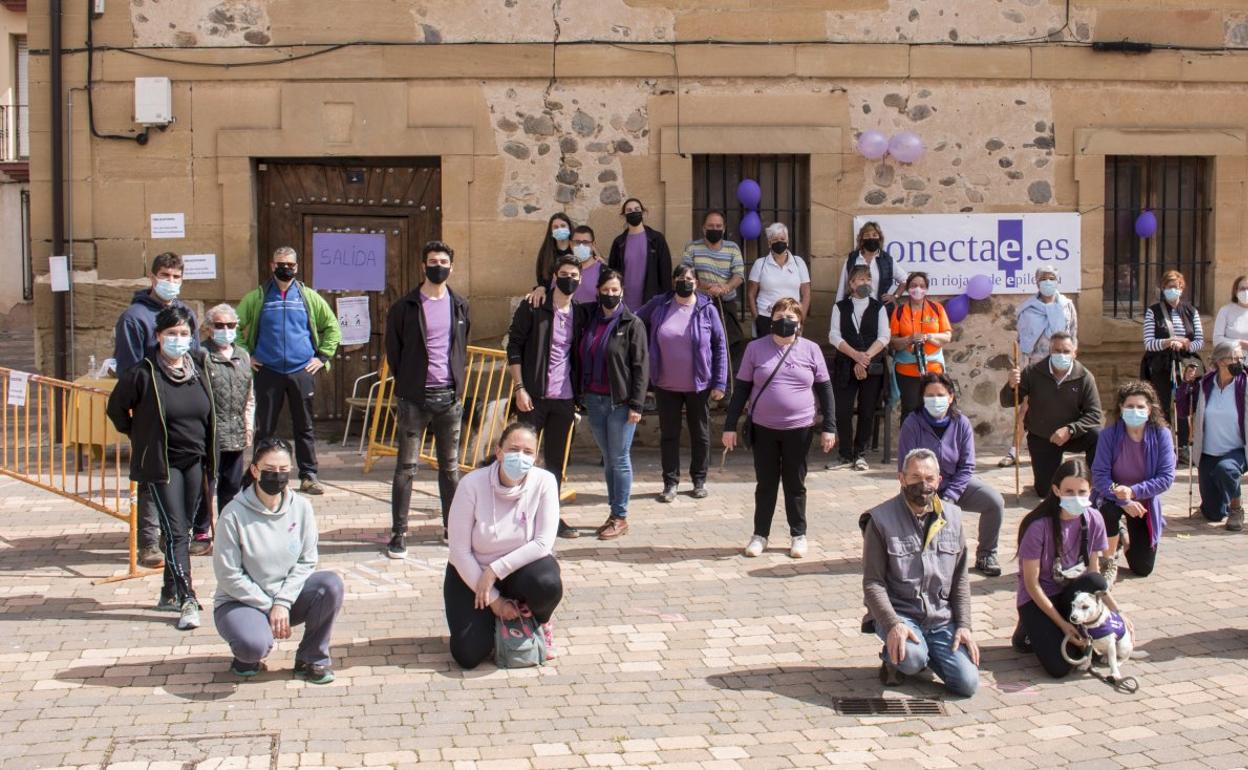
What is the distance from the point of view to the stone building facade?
41.3 ft

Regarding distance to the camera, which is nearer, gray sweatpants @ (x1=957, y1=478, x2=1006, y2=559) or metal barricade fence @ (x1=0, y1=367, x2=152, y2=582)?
gray sweatpants @ (x1=957, y1=478, x2=1006, y2=559)

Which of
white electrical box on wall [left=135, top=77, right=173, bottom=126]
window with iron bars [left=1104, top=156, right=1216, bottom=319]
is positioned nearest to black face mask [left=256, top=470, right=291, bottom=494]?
white electrical box on wall [left=135, top=77, right=173, bottom=126]

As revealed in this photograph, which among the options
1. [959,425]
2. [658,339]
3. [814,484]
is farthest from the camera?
[814,484]

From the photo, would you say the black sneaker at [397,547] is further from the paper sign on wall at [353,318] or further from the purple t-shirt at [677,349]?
the paper sign on wall at [353,318]

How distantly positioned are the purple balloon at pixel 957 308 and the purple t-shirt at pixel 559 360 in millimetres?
4402

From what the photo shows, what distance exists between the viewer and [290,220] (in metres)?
12.9

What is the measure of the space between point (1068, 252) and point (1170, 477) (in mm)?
4571

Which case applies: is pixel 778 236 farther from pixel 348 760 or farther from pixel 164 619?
pixel 348 760

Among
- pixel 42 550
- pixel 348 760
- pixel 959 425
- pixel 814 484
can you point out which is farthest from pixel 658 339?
pixel 348 760

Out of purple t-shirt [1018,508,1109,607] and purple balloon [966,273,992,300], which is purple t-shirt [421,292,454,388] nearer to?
purple t-shirt [1018,508,1109,607]

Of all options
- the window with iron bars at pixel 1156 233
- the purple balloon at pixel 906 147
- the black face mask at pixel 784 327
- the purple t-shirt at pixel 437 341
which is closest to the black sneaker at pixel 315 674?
the purple t-shirt at pixel 437 341

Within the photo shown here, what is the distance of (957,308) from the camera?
506 inches

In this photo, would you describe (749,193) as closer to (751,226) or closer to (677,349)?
(751,226)

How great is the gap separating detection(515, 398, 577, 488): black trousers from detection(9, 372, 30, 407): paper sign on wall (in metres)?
3.13
